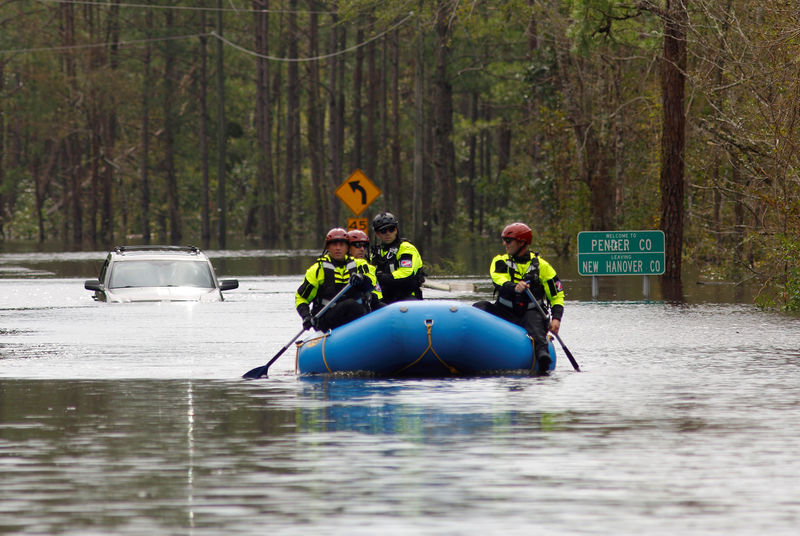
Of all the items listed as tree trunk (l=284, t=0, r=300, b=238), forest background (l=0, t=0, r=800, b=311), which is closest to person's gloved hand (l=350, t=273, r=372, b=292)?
forest background (l=0, t=0, r=800, b=311)

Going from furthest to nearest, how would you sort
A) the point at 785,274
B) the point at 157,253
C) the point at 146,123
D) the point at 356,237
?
1. the point at 146,123
2. the point at 785,274
3. the point at 157,253
4. the point at 356,237

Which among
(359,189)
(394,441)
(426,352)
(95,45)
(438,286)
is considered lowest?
(394,441)

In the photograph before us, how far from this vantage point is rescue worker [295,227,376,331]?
60.1ft

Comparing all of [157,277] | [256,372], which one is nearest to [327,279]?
[256,372]

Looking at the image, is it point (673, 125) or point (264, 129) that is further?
point (264, 129)

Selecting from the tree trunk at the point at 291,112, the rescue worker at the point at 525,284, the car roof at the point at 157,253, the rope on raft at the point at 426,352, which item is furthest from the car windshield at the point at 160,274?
the tree trunk at the point at 291,112

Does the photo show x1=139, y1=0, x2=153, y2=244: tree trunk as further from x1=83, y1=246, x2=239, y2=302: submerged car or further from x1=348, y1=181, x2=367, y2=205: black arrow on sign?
x1=83, y1=246, x2=239, y2=302: submerged car

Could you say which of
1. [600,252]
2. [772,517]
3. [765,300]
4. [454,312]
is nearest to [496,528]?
[772,517]

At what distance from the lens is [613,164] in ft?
168

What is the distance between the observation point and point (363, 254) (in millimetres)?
18547

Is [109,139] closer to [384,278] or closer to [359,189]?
[359,189]

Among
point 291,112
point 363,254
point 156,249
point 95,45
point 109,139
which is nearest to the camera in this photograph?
point 363,254

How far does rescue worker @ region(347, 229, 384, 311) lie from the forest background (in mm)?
Answer: 10716

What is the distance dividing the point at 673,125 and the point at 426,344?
63.9 feet
